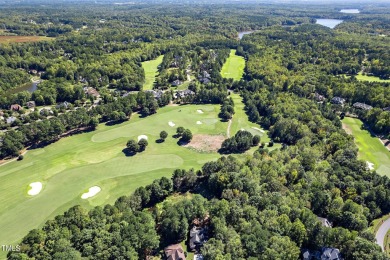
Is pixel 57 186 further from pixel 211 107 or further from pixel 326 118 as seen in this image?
pixel 326 118

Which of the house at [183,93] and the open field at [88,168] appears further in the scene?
the house at [183,93]

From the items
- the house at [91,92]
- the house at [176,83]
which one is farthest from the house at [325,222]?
the house at [91,92]

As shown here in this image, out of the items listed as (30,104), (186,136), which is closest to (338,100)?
(186,136)

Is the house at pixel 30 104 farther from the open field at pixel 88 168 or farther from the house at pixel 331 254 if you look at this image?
the house at pixel 331 254

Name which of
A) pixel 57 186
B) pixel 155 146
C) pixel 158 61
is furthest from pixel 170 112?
pixel 158 61

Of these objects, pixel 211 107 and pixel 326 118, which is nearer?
pixel 326 118

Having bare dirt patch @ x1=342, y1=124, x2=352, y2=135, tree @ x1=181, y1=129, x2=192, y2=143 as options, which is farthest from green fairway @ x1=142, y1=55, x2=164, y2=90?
bare dirt patch @ x1=342, y1=124, x2=352, y2=135
